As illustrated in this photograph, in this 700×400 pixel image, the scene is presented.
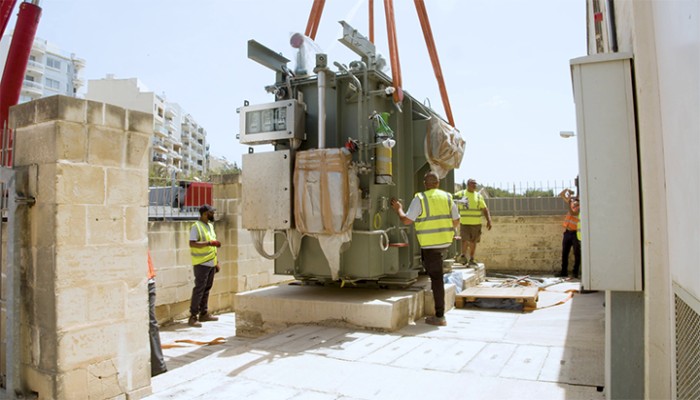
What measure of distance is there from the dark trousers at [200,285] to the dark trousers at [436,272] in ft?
12.2

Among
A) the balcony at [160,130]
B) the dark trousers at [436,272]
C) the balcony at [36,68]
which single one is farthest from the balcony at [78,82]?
the dark trousers at [436,272]

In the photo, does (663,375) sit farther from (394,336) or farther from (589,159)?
(394,336)

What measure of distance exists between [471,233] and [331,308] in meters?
4.93

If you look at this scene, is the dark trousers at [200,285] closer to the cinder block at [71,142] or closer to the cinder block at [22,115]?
the cinder block at [22,115]

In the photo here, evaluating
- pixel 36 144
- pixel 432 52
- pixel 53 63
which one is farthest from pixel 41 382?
pixel 53 63

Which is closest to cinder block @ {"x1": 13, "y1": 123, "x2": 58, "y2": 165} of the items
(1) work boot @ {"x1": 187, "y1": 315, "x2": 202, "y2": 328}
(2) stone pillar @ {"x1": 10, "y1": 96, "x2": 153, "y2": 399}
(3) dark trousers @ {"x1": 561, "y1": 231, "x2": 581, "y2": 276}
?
(2) stone pillar @ {"x1": 10, "y1": 96, "x2": 153, "y2": 399}

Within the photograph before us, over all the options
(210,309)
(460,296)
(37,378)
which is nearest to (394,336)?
(460,296)

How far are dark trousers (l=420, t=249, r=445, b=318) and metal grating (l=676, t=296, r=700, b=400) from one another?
335 centimetres

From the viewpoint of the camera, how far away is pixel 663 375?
2.53m

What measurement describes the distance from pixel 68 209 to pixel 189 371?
167 cm

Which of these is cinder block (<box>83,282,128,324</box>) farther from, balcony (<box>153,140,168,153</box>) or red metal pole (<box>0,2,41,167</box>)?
balcony (<box>153,140,168,153</box>)

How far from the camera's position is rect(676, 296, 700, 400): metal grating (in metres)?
1.86

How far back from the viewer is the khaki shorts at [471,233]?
372 inches

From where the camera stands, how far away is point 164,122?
7700 centimetres
